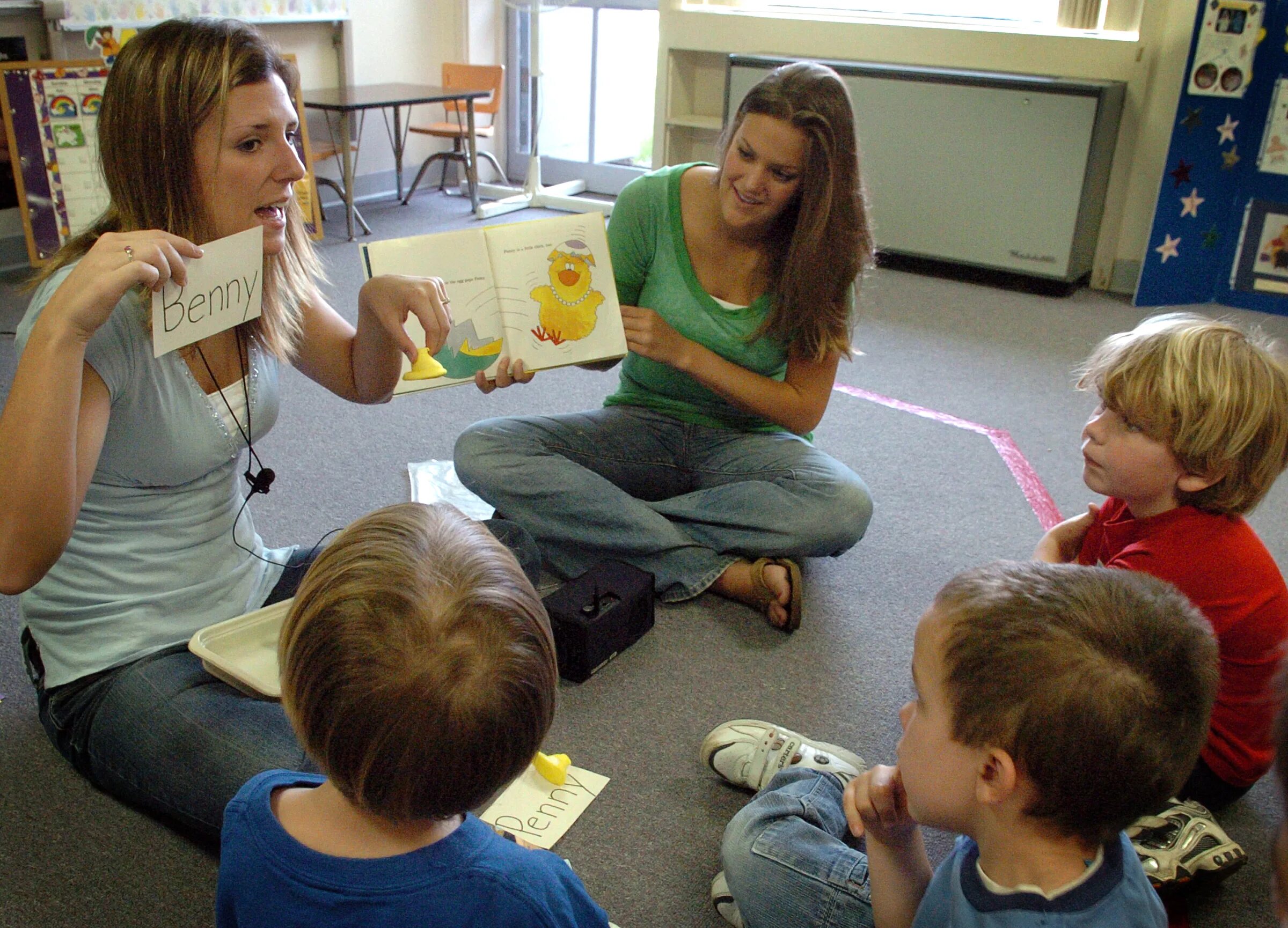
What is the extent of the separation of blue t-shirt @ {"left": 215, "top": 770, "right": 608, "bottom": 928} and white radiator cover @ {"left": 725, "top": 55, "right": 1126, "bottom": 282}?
3.46 m

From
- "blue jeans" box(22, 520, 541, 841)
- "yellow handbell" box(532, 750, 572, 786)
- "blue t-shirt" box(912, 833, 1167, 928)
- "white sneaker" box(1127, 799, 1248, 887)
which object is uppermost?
"blue t-shirt" box(912, 833, 1167, 928)

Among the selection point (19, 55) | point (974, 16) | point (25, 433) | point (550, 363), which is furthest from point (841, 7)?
point (25, 433)

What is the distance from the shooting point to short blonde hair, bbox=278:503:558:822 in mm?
756

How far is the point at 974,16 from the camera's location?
4.39 m

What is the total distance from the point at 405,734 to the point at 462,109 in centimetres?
471

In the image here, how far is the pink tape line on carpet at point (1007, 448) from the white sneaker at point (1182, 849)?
103cm

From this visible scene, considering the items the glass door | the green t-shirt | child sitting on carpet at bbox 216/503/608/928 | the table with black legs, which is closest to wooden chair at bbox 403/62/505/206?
the table with black legs

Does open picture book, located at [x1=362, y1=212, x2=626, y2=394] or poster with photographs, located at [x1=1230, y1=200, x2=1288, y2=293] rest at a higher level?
open picture book, located at [x1=362, y1=212, x2=626, y2=394]

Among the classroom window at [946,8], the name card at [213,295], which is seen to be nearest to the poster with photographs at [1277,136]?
the classroom window at [946,8]

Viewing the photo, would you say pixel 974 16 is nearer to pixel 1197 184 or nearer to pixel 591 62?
pixel 1197 184

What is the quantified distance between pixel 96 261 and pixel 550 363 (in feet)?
2.74

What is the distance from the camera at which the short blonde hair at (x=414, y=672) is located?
756 mm

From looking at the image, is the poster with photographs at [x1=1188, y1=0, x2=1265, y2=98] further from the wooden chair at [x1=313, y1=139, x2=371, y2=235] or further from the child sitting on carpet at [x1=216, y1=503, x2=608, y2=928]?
the child sitting on carpet at [x1=216, y1=503, x2=608, y2=928]

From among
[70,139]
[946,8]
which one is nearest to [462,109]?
[70,139]
